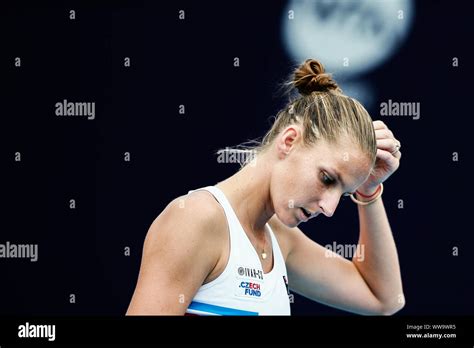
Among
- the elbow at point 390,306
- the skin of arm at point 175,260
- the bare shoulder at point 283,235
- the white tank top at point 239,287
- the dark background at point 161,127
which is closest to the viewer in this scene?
the skin of arm at point 175,260

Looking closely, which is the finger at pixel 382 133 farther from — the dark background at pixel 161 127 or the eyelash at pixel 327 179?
the dark background at pixel 161 127

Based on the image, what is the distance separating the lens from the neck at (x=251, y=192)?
72.2 inches

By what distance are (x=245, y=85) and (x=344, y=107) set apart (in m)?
1.92

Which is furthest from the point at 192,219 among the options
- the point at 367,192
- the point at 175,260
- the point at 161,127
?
the point at 161,127

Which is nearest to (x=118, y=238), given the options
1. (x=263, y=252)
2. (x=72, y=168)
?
(x=72, y=168)

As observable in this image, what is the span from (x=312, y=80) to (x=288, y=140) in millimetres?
199

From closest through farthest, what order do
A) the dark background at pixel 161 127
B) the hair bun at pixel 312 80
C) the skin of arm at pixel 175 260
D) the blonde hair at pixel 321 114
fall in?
the skin of arm at pixel 175 260
the blonde hair at pixel 321 114
the hair bun at pixel 312 80
the dark background at pixel 161 127

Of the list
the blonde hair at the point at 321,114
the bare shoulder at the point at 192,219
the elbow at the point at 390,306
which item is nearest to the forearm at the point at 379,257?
the elbow at the point at 390,306

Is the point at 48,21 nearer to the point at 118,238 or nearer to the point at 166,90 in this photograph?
the point at 166,90

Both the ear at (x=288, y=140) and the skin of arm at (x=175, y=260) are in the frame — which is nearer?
the skin of arm at (x=175, y=260)

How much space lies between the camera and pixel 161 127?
370 cm

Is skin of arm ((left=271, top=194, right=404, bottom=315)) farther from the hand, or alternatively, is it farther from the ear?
the ear

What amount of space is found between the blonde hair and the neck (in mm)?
71

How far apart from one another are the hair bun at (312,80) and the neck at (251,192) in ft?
0.69
